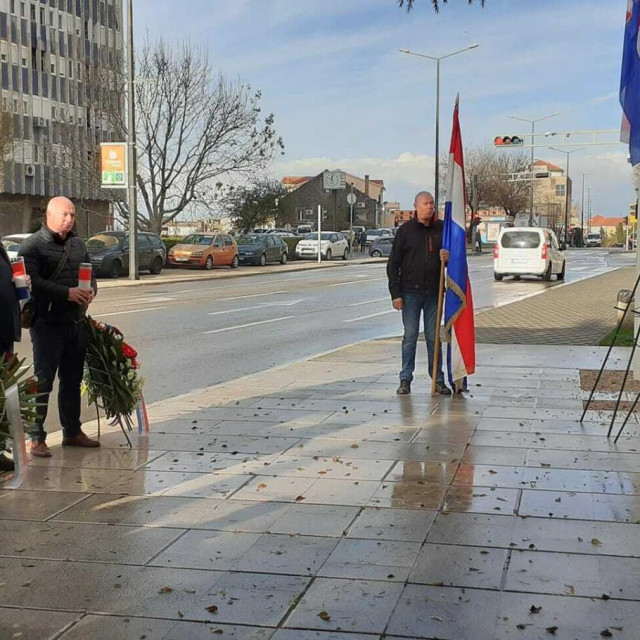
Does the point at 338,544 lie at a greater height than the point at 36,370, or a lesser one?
lesser

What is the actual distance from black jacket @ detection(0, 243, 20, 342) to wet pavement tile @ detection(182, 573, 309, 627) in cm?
249

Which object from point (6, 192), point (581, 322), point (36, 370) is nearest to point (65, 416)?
point (36, 370)

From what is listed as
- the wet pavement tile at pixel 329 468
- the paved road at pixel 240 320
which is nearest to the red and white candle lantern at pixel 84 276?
the wet pavement tile at pixel 329 468

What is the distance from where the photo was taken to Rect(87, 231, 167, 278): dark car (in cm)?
3133

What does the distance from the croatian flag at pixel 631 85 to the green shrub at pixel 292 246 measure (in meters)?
43.7

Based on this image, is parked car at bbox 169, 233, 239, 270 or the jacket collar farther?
parked car at bbox 169, 233, 239, 270

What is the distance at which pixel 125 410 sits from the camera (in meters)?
6.60

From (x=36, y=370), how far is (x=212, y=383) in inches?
146

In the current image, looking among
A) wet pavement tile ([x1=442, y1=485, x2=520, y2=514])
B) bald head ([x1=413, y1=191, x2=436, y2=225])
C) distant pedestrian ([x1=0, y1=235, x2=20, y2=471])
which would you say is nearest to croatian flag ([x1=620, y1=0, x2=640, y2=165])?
bald head ([x1=413, y1=191, x2=436, y2=225])

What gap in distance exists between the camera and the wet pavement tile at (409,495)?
511cm

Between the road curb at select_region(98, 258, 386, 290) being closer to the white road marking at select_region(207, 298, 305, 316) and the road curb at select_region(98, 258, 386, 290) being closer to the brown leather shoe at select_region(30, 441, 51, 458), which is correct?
the white road marking at select_region(207, 298, 305, 316)

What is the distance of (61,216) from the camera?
632 cm

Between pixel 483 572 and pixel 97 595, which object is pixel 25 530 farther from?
pixel 483 572

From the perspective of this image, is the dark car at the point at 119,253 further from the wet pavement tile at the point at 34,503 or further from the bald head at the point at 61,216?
the wet pavement tile at the point at 34,503
